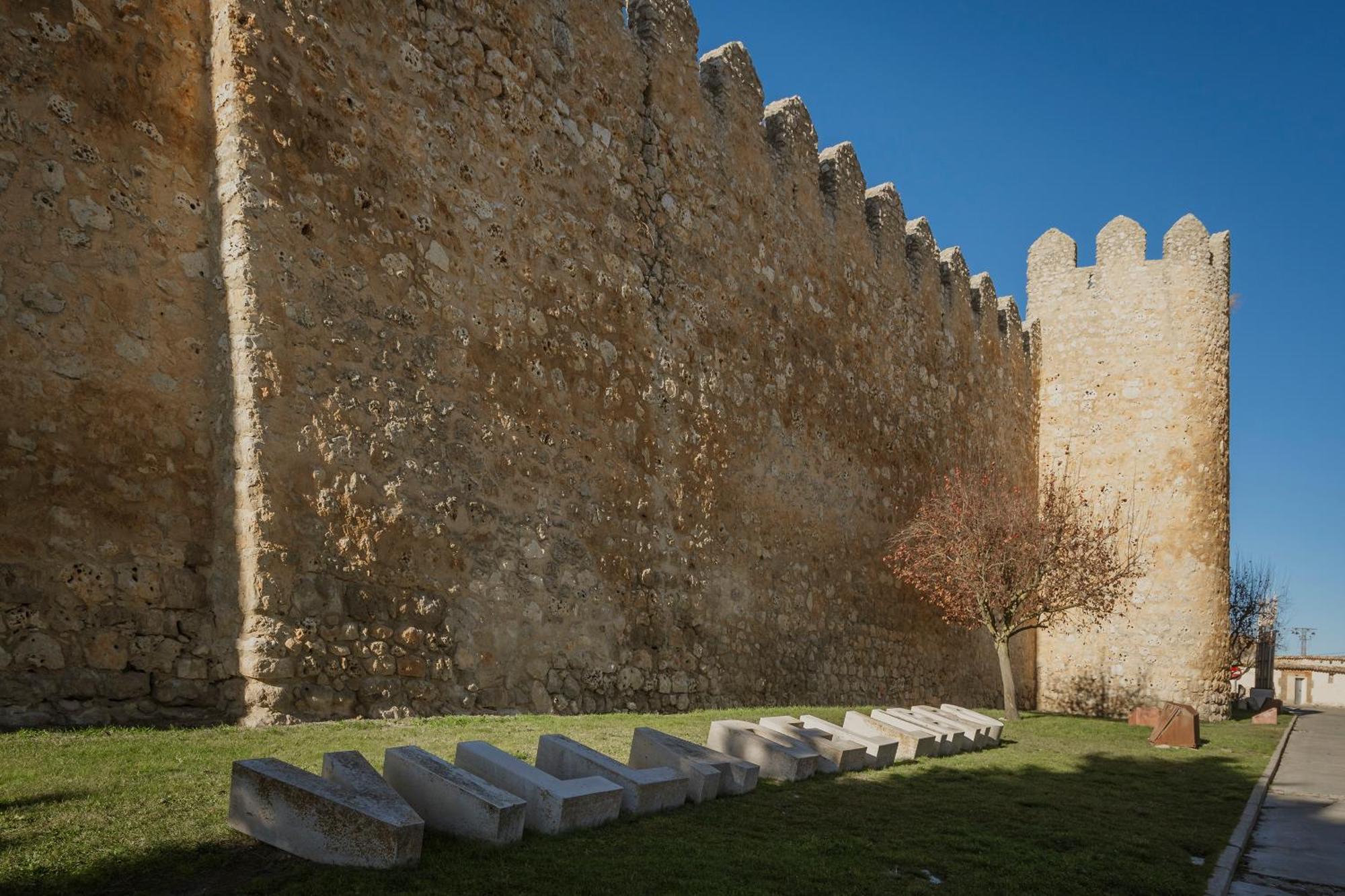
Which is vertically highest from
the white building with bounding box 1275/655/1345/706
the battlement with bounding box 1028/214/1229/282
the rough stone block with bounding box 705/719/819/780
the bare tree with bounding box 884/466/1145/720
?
the battlement with bounding box 1028/214/1229/282

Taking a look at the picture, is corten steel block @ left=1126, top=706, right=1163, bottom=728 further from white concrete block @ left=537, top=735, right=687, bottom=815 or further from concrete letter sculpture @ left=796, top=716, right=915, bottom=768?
white concrete block @ left=537, top=735, right=687, bottom=815

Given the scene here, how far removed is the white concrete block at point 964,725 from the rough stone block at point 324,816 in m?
5.87

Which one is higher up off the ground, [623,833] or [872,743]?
[623,833]

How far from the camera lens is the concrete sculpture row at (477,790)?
11.4ft

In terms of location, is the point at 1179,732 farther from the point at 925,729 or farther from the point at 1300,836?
the point at 1300,836

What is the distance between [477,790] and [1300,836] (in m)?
4.99

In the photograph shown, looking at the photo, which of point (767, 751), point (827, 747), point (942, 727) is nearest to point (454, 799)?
point (767, 751)

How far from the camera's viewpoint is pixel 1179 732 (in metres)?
11.3

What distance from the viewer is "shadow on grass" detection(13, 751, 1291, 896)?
338cm

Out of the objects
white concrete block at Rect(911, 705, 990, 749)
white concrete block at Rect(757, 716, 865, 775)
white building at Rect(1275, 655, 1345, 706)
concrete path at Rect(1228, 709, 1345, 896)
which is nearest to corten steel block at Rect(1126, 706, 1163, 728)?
concrete path at Rect(1228, 709, 1345, 896)

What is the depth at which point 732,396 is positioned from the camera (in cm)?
1118

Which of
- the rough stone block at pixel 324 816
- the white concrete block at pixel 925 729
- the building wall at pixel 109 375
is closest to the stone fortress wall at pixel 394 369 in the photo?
the building wall at pixel 109 375

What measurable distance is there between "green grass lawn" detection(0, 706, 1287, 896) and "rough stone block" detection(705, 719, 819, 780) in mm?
132

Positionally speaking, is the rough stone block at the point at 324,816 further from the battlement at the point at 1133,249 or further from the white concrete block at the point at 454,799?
the battlement at the point at 1133,249
